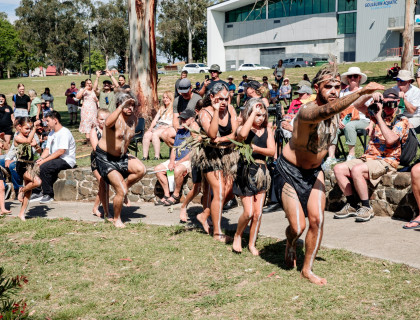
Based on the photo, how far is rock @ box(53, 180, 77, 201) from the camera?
31.1 ft

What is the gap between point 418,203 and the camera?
614 centimetres

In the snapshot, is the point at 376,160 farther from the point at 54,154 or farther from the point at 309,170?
the point at 54,154

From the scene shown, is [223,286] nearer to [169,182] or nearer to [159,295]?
[159,295]

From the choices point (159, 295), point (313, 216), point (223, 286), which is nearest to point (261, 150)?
point (313, 216)

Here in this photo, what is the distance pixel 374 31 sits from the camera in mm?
49125

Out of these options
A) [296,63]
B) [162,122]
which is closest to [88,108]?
[162,122]

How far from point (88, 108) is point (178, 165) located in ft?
25.3

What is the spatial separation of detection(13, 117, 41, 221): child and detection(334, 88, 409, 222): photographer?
15.9 ft

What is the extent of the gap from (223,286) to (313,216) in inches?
44.8

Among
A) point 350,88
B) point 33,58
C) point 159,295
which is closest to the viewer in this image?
point 159,295

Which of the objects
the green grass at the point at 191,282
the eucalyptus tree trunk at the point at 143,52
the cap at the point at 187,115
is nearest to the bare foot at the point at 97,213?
the green grass at the point at 191,282

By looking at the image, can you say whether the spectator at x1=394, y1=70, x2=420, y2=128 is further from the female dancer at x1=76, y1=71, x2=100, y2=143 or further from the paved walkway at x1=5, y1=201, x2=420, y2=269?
the female dancer at x1=76, y1=71, x2=100, y2=143

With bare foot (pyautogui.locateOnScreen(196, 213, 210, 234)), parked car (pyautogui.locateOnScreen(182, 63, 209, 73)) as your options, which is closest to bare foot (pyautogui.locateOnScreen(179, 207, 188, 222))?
bare foot (pyautogui.locateOnScreen(196, 213, 210, 234))

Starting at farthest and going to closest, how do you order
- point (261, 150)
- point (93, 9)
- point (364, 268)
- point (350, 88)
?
1. point (93, 9)
2. point (350, 88)
3. point (261, 150)
4. point (364, 268)
